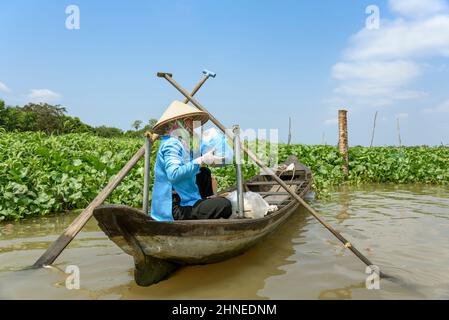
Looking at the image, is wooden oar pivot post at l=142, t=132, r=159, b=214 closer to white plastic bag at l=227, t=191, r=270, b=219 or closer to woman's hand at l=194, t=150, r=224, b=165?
woman's hand at l=194, t=150, r=224, b=165

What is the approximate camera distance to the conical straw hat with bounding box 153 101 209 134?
334 centimetres

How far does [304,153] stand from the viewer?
1229 cm

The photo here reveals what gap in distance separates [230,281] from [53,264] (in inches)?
74.0

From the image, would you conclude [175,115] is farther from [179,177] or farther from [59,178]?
[59,178]

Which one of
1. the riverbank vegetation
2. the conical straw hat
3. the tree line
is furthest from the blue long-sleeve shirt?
the tree line

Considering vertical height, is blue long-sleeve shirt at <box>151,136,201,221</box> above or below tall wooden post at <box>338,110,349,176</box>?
below

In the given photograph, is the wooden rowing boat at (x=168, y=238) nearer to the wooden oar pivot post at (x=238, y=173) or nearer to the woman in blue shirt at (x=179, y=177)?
the wooden oar pivot post at (x=238, y=173)

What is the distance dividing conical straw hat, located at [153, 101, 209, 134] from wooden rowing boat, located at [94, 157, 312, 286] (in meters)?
0.99

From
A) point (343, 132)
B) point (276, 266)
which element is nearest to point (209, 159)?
point (276, 266)

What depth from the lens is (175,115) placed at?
11.0 feet

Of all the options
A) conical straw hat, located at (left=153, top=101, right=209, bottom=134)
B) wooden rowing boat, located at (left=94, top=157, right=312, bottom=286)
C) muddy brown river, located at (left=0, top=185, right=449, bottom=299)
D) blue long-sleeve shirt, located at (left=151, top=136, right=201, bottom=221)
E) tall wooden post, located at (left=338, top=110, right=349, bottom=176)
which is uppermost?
tall wooden post, located at (left=338, top=110, right=349, bottom=176)

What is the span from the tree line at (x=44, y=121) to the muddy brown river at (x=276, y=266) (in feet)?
79.5

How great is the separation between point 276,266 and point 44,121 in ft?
128
